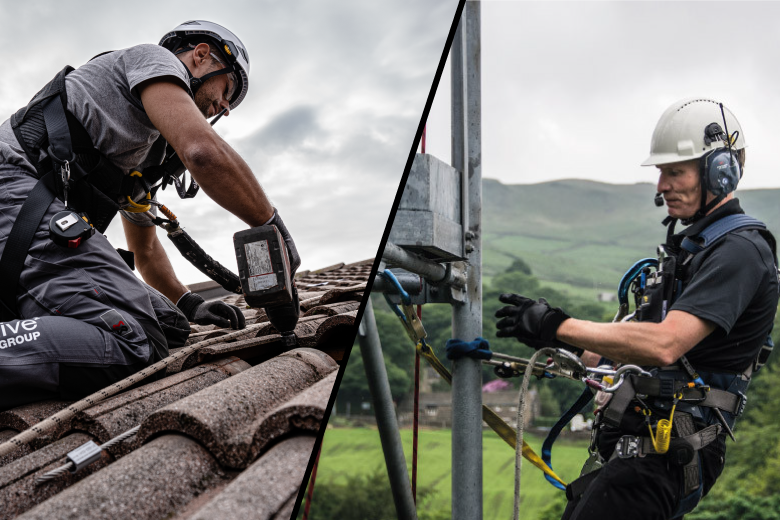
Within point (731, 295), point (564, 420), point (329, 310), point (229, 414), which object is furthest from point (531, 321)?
point (229, 414)

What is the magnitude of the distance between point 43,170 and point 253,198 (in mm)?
783

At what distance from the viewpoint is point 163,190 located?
289 centimetres

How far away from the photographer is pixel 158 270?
11.2 feet

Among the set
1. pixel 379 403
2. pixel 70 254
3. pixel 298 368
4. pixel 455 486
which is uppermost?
pixel 70 254

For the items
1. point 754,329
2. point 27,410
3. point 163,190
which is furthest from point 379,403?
point 754,329

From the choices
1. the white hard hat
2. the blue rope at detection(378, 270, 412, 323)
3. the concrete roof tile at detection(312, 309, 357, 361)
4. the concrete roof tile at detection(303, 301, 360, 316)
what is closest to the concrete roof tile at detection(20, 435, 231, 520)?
the concrete roof tile at detection(312, 309, 357, 361)

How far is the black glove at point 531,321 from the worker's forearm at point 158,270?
1683mm

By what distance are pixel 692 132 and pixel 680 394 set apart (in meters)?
1.17

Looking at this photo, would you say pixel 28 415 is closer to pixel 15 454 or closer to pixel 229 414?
pixel 15 454

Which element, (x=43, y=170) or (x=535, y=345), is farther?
(x=535, y=345)

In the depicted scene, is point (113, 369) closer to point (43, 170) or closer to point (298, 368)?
point (298, 368)

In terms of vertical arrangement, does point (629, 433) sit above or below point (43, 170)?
below

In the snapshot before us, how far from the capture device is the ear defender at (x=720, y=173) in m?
2.78

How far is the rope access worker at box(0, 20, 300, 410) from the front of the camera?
6.59 ft
